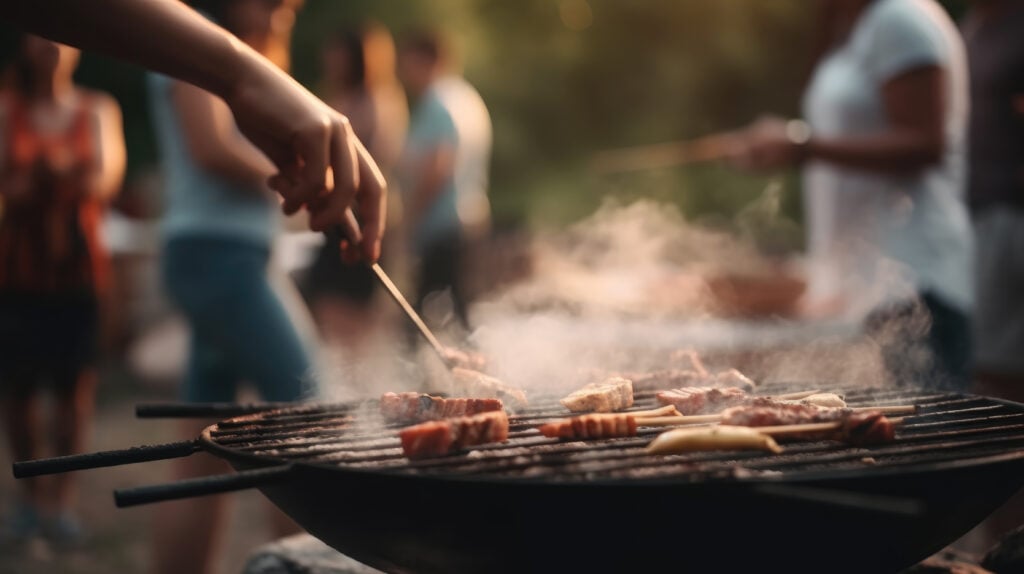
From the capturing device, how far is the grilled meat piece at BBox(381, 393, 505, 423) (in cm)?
229

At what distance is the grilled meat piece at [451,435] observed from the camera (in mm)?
1998

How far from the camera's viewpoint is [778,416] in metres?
2.12

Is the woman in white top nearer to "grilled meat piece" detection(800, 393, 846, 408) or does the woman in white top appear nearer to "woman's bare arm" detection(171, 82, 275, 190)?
"grilled meat piece" detection(800, 393, 846, 408)

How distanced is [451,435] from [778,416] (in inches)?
26.9

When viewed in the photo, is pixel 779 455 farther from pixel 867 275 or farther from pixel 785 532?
pixel 867 275

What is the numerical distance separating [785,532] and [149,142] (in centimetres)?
1381

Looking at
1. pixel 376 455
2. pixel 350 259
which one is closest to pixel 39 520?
pixel 350 259

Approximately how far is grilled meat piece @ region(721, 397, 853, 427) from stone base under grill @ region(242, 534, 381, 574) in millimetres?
1124

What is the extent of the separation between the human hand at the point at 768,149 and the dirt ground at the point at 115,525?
108 inches

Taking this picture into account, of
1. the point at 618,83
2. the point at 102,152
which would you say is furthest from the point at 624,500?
the point at 618,83

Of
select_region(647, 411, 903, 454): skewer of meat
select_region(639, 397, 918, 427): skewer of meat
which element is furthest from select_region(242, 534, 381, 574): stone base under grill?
select_region(647, 411, 903, 454): skewer of meat

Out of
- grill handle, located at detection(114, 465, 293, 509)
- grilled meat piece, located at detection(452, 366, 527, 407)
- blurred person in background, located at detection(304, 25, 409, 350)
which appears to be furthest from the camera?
blurred person in background, located at detection(304, 25, 409, 350)

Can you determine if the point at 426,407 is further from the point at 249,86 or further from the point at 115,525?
the point at 115,525

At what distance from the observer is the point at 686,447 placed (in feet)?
6.46
